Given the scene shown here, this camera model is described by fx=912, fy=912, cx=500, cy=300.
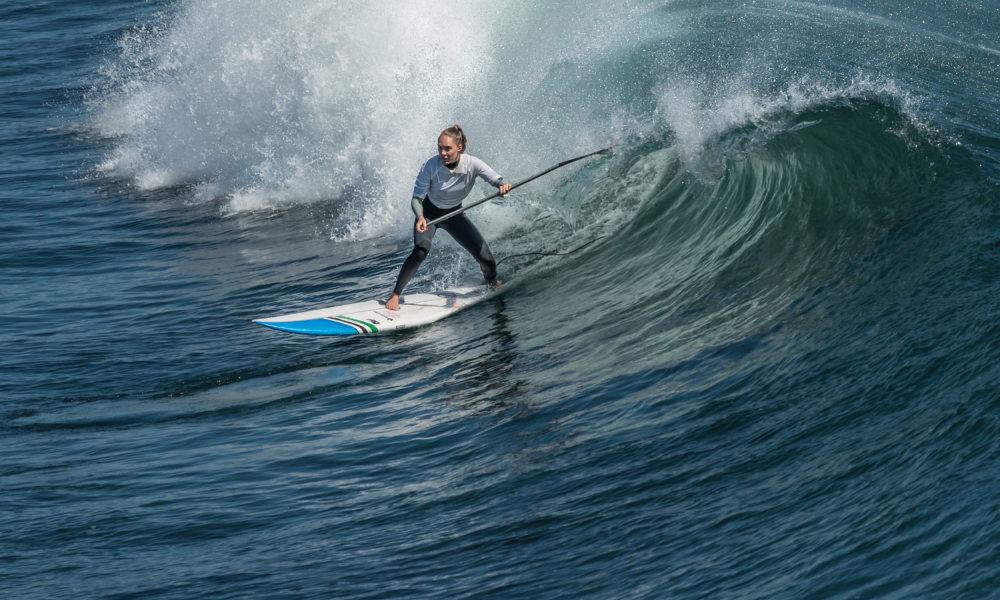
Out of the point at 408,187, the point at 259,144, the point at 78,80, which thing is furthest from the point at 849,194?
the point at 78,80

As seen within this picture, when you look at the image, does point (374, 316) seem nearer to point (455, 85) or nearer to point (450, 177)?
point (450, 177)

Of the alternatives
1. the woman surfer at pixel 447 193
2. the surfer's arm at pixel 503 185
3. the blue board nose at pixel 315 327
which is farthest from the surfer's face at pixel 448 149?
the blue board nose at pixel 315 327

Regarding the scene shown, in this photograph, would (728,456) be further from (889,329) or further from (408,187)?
(408,187)

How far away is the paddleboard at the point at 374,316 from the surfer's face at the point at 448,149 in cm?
142

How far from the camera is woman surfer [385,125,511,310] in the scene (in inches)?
313

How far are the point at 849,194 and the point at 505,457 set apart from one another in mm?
4401

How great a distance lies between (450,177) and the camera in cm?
812

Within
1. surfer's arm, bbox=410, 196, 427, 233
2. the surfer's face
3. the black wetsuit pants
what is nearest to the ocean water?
the black wetsuit pants

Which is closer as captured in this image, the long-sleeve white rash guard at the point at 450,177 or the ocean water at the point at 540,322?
Result: the ocean water at the point at 540,322

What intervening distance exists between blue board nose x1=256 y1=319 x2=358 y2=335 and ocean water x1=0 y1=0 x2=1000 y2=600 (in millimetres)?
162

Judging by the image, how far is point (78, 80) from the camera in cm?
2086

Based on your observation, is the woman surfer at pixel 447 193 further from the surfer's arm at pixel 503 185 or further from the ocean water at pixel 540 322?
the ocean water at pixel 540 322

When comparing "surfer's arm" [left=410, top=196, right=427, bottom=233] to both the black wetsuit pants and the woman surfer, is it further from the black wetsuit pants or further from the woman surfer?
the black wetsuit pants

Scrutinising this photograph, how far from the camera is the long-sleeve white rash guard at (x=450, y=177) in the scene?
809 cm
